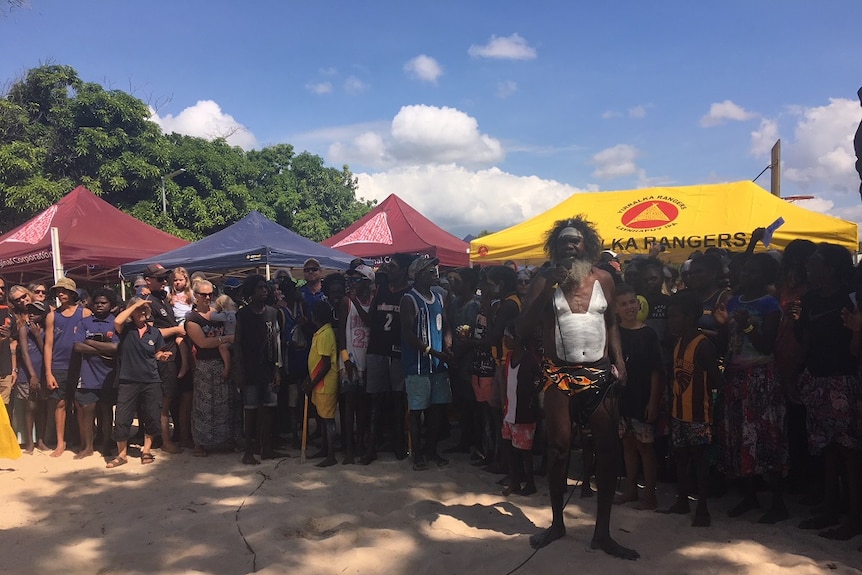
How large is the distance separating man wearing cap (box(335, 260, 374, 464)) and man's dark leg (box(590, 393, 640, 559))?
264 centimetres

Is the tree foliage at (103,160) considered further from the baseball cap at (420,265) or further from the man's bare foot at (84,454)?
the baseball cap at (420,265)

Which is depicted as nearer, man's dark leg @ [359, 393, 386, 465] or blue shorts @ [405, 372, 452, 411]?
blue shorts @ [405, 372, 452, 411]

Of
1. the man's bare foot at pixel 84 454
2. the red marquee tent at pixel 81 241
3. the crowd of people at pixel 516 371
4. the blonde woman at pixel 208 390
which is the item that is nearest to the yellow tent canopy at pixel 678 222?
the crowd of people at pixel 516 371

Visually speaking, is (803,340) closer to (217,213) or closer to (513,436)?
(513,436)

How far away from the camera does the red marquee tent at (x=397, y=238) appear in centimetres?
1294

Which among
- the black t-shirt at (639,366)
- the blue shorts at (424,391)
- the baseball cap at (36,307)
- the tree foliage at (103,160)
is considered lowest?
the blue shorts at (424,391)

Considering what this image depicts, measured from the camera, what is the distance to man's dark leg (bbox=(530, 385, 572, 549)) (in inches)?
136

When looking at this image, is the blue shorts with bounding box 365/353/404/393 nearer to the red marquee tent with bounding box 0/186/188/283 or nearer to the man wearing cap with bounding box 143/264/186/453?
the man wearing cap with bounding box 143/264/186/453

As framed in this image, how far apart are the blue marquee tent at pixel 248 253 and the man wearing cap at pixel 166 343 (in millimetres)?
3341

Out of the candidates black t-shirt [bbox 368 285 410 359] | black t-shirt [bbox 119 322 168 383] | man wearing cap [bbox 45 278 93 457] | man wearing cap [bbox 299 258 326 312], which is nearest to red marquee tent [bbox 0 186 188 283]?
man wearing cap [bbox 45 278 93 457]

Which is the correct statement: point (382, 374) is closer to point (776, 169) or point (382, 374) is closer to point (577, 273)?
point (577, 273)

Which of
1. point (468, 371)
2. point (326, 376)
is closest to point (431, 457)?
point (468, 371)

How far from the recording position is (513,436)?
178 inches

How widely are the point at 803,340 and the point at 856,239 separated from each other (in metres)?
4.68
